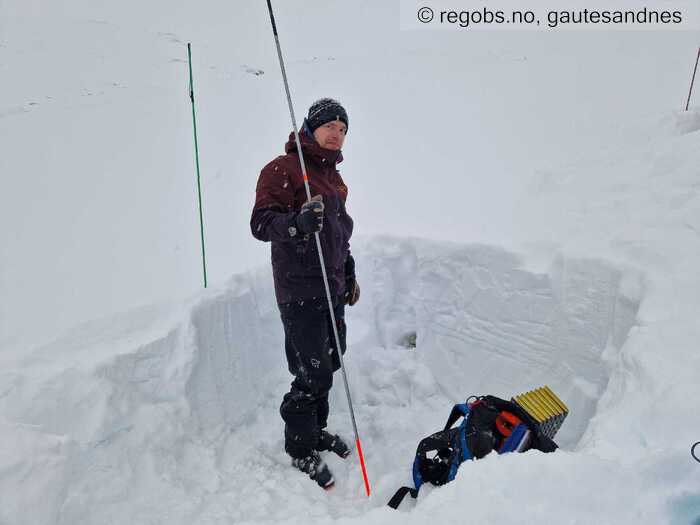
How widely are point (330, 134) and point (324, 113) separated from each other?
0.13 m

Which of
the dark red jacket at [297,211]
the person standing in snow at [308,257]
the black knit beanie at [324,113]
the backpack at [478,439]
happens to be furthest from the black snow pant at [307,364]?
the black knit beanie at [324,113]

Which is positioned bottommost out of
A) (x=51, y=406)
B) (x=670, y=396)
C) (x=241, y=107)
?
(x=241, y=107)

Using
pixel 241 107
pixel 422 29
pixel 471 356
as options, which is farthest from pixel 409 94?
pixel 471 356

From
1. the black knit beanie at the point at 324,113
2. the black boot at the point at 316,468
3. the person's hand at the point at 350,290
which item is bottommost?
the black boot at the point at 316,468

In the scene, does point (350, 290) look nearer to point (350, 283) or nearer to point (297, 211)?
point (350, 283)

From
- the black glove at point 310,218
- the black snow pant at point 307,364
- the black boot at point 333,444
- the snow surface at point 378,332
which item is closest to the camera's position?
the snow surface at point 378,332

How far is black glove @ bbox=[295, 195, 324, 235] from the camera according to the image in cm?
259

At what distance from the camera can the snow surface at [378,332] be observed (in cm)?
209

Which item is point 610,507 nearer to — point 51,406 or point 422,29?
point 51,406

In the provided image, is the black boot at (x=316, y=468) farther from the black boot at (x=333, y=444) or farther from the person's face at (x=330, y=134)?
the person's face at (x=330, y=134)

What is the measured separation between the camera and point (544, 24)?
19.3 meters

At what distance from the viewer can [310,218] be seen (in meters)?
2.59

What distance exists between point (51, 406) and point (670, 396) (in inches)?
125

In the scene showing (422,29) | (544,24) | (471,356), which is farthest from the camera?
(422,29)
